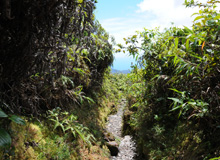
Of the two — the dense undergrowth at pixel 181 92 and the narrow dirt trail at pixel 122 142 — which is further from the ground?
the dense undergrowth at pixel 181 92

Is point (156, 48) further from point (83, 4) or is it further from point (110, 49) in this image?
point (83, 4)

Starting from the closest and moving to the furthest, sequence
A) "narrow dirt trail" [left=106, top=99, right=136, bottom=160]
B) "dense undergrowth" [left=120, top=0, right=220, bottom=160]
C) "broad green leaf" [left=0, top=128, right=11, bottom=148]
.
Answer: "broad green leaf" [left=0, top=128, right=11, bottom=148] < "dense undergrowth" [left=120, top=0, right=220, bottom=160] < "narrow dirt trail" [left=106, top=99, right=136, bottom=160]

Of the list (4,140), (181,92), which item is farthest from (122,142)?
(4,140)

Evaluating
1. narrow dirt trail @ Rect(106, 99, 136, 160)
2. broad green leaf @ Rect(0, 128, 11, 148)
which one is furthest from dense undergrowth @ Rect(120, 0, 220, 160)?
broad green leaf @ Rect(0, 128, 11, 148)

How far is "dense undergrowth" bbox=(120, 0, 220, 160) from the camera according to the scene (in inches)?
110

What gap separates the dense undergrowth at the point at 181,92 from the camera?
9.15ft

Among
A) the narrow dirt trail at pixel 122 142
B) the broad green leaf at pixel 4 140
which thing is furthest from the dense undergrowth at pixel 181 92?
the broad green leaf at pixel 4 140

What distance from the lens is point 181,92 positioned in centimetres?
305

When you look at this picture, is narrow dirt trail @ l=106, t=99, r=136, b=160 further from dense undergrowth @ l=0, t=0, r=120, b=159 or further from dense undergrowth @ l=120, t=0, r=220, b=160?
dense undergrowth @ l=0, t=0, r=120, b=159

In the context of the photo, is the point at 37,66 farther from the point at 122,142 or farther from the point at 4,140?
the point at 122,142

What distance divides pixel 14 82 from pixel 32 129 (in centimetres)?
116

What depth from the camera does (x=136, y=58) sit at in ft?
18.7

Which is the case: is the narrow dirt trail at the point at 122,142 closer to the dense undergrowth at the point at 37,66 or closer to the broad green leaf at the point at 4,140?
the dense undergrowth at the point at 37,66

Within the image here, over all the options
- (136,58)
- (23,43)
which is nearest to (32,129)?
(23,43)
